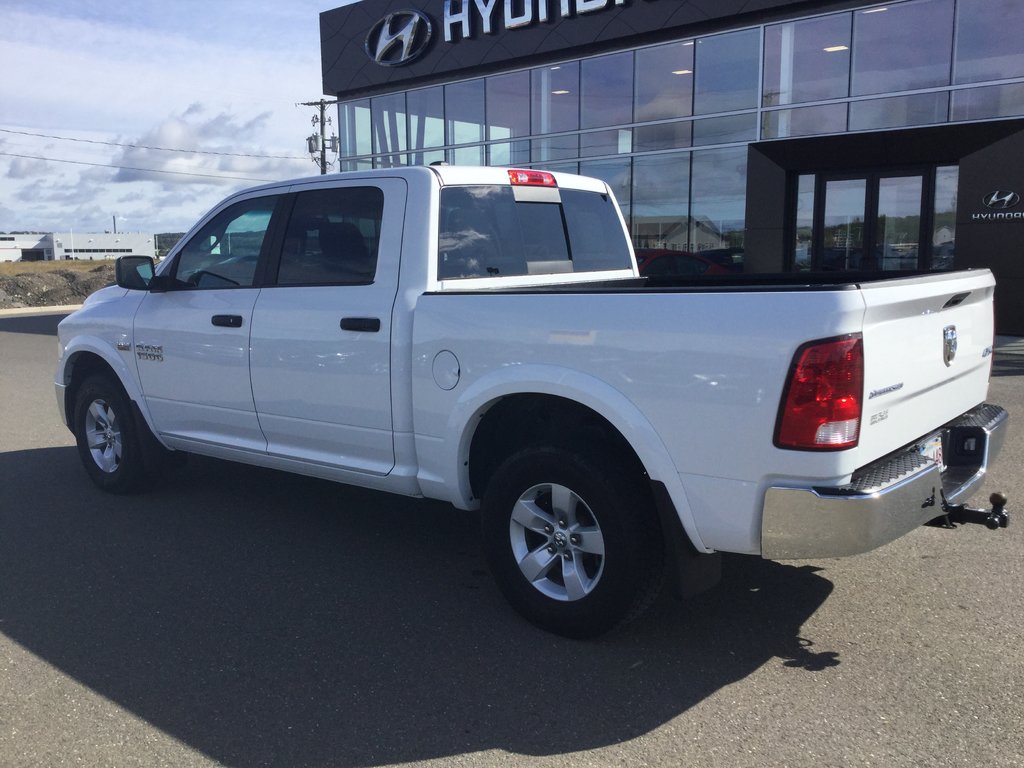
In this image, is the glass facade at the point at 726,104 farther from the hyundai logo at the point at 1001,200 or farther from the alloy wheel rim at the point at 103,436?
A: the alloy wheel rim at the point at 103,436

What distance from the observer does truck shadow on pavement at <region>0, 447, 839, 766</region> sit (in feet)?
10.3

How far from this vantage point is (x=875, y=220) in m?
16.7

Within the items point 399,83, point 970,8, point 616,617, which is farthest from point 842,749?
point 399,83

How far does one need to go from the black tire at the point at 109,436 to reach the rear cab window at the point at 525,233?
8.94ft

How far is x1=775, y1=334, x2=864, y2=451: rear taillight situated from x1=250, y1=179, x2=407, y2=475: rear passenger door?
1971 millimetres

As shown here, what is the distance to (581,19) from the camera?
19.5 m

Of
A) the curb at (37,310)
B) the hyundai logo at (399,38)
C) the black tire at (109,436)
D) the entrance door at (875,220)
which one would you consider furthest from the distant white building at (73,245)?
the black tire at (109,436)

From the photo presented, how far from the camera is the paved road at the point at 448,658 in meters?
3.01

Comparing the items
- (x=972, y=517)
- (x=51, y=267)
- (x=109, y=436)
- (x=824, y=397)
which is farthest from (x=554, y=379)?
(x=51, y=267)

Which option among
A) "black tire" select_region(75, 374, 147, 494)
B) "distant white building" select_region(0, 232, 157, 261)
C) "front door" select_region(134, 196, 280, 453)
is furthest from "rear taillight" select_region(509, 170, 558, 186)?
"distant white building" select_region(0, 232, 157, 261)

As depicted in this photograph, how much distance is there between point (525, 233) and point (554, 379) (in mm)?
1505

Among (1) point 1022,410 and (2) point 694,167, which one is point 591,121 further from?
(1) point 1022,410

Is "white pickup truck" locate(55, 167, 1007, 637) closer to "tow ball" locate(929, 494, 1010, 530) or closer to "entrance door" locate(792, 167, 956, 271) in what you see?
"tow ball" locate(929, 494, 1010, 530)

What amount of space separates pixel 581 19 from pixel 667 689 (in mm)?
18594
